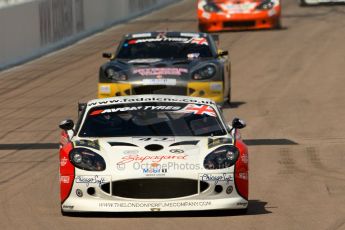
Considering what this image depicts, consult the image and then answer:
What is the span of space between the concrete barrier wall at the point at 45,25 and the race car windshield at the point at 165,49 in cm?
706

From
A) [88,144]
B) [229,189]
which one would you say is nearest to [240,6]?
[88,144]

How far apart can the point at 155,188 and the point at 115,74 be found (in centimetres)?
859

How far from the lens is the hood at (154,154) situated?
10.4m

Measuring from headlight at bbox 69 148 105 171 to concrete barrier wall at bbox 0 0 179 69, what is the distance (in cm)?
1612

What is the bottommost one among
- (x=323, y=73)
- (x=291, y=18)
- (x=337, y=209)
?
(x=291, y=18)

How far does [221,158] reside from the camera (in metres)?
10.6

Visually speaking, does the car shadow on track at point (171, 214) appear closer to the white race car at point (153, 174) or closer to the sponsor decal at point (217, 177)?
the white race car at point (153, 174)

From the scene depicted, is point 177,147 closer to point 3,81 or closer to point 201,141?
point 201,141

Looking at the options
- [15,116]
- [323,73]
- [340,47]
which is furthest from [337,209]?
[340,47]

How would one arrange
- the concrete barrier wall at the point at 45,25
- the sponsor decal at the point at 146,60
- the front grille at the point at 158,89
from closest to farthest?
the front grille at the point at 158,89 < the sponsor decal at the point at 146,60 < the concrete barrier wall at the point at 45,25

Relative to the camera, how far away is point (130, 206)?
1038cm

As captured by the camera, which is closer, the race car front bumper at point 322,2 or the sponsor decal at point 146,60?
the sponsor decal at point 146,60

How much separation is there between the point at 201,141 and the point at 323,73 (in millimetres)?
14310

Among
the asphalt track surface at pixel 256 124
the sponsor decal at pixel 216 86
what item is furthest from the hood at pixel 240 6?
the sponsor decal at pixel 216 86
